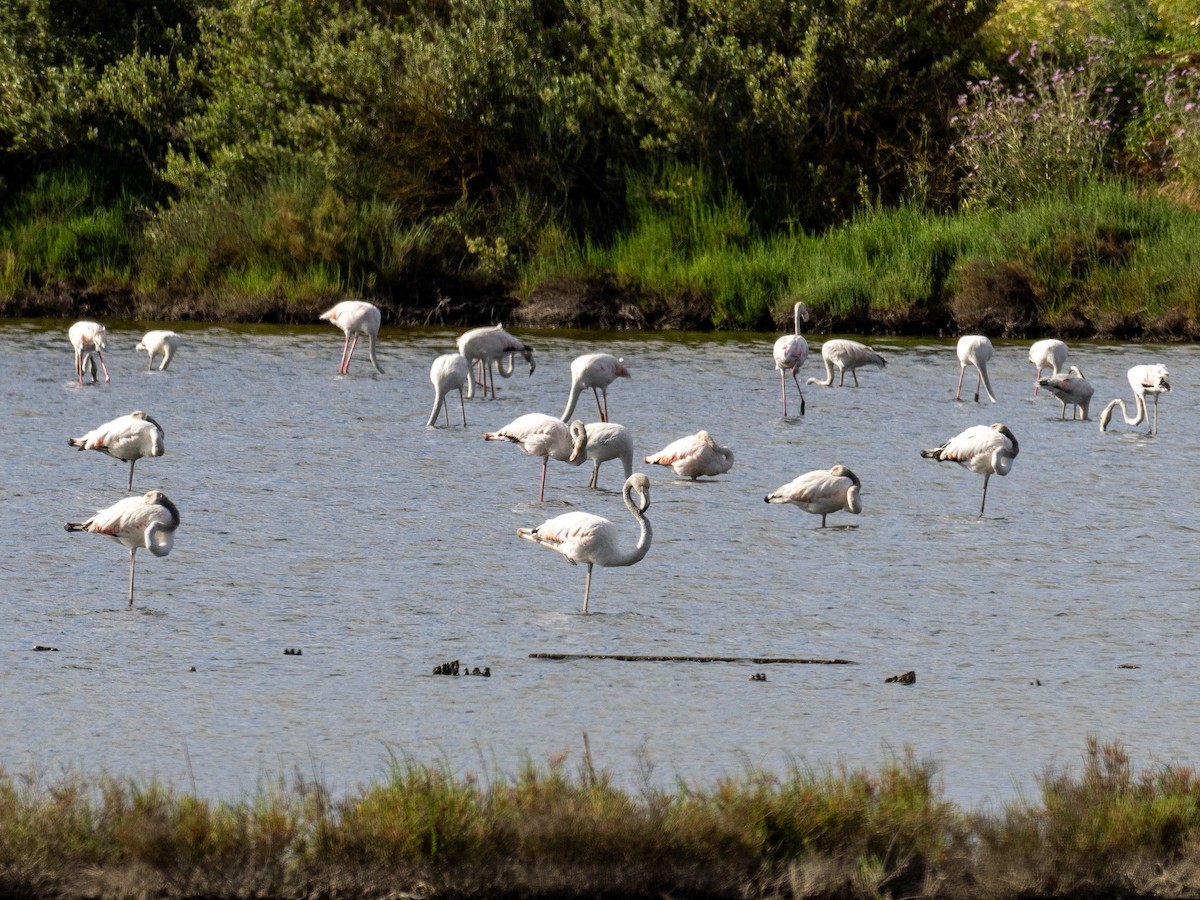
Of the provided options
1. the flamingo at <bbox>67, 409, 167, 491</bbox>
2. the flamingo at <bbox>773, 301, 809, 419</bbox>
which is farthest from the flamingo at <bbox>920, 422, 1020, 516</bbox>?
the flamingo at <bbox>67, 409, 167, 491</bbox>

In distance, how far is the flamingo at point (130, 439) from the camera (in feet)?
36.2

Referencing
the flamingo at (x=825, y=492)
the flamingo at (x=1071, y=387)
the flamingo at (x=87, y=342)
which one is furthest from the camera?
the flamingo at (x=87, y=342)

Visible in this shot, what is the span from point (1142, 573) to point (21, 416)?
9226 millimetres

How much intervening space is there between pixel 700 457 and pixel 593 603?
10.8 ft

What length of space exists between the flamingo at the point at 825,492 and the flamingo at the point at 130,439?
3.80 meters

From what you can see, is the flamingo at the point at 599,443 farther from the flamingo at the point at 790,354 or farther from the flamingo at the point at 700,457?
the flamingo at the point at 790,354

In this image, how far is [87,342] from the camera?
16.8 meters

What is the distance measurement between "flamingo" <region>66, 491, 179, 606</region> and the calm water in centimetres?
28

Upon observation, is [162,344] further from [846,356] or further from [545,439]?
[545,439]

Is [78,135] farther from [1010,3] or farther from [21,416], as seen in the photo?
[1010,3]

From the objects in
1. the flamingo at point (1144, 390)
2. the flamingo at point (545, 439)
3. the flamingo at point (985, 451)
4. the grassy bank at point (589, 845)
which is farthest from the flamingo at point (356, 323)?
the grassy bank at point (589, 845)

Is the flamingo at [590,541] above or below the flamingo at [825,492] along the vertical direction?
above

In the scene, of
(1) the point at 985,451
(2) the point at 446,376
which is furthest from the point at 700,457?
(2) the point at 446,376

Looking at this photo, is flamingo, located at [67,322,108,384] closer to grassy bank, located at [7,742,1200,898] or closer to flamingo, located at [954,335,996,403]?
flamingo, located at [954,335,996,403]
